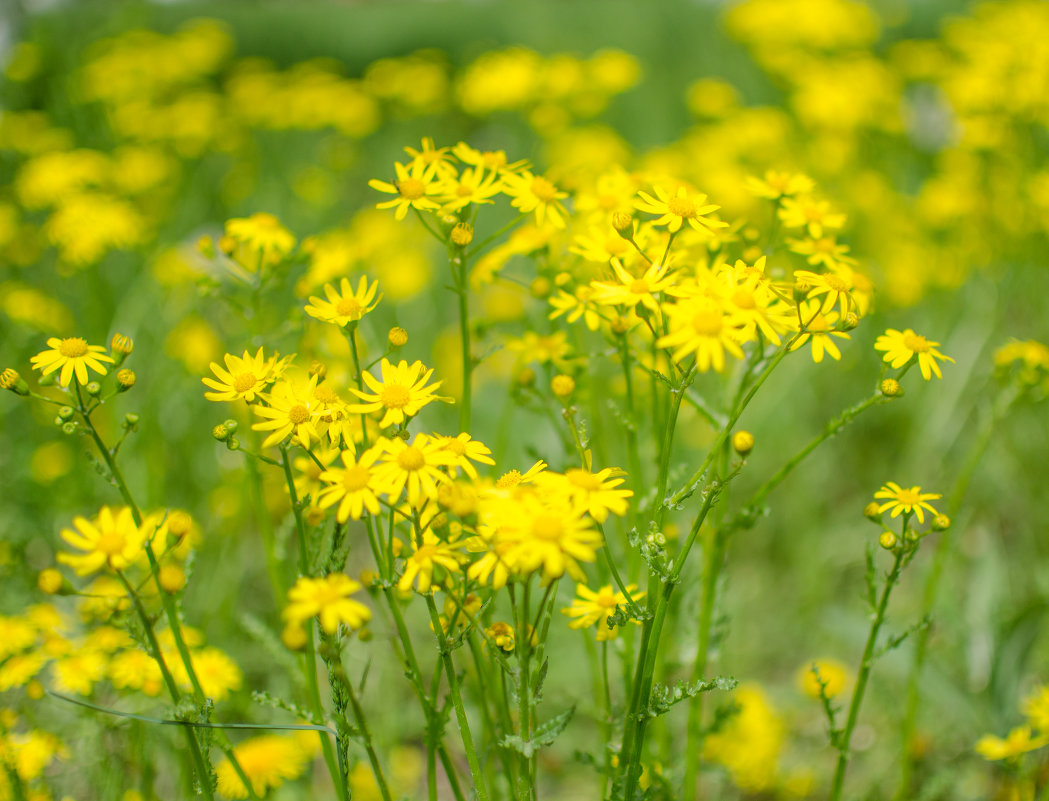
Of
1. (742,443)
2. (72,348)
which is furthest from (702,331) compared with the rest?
Result: (72,348)

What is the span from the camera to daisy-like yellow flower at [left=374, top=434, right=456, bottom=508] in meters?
1.23

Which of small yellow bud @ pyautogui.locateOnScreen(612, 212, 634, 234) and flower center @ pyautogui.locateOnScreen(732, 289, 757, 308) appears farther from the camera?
small yellow bud @ pyautogui.locateOnScreen(612, 212, 634, 234)

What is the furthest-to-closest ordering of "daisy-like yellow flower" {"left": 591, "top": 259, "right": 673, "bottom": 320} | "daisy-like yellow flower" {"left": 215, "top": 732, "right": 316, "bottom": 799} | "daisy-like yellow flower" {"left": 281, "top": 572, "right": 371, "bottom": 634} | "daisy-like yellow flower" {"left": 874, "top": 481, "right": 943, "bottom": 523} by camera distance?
"daisy-like yellow flower" {"left": 215, "top": 732, "right": 316, "bottom": 799} → "daisy-like yellow flower" {"left": 874, "top": 481, "right": 943, "bottom": 523} → "daisy-like yellow flower" {"left": 591, "top": 259, "right": 673, "bottom": 320} → "daisy-like yellow flower" {"left": 281, "top": 572, "right": 371, "bottom": 634}

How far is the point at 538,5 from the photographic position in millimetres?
11695

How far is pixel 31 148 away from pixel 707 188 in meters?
3.91

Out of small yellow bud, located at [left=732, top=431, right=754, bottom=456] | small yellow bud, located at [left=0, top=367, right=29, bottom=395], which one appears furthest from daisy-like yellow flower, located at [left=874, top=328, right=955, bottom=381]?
small yellow bud, located at [left=0, top=367, right=29, bottom=395]

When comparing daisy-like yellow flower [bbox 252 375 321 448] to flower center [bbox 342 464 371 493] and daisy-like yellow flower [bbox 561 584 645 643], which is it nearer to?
flower center [bbox 342 464 371 493]

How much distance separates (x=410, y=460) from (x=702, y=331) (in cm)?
52

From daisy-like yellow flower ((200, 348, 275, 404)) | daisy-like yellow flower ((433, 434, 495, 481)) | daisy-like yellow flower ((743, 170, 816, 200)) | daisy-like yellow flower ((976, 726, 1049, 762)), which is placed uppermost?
daisy-like yellow flower ((743, 170, 816, 200))

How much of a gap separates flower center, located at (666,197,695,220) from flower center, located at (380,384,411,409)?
0.63 m

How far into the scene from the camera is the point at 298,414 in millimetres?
1370

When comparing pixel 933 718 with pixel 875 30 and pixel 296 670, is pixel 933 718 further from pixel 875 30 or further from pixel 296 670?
pixel 875 30

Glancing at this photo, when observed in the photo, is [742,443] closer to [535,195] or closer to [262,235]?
[535,195]

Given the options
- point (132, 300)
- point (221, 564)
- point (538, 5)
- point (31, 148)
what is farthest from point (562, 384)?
point (538, 5)
